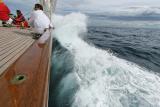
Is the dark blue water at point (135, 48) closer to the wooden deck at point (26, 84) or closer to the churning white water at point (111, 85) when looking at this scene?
the churning white water at point (111, 85)

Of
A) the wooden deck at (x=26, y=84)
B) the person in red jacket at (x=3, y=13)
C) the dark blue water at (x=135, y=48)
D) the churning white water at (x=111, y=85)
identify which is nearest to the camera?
the wooden deck at (x=26, y=84)

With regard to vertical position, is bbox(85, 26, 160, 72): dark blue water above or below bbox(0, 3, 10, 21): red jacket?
below

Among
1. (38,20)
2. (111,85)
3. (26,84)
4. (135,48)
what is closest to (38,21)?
(38,20)

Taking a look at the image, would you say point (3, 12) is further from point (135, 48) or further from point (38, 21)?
point (135, 48)

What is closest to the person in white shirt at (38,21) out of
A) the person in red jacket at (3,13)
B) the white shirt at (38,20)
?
the white shirt at (38,20)

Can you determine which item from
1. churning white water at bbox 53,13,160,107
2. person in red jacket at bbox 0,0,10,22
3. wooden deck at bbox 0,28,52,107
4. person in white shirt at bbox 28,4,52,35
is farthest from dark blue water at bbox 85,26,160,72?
wooden deck at bbox 0,28,52,107

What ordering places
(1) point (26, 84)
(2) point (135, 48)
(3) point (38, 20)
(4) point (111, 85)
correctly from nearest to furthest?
(1) point (26, 84), (4) point (111, 85), (3) point (38, 20), (2) point (135, 48)

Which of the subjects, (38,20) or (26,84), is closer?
(26,84)

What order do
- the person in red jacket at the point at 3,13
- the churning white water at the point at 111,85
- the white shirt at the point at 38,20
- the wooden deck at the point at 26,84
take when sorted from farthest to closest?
the person in red jacket at the point at 3,13, the white shirt at the point at 38,20, the churning white water at the point at 111,85, the wooden deck at the point at 26,84

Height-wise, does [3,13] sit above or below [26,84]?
below

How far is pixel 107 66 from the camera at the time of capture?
512 centimetres

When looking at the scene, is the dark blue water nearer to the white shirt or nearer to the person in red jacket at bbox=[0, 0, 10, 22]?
the white shirt

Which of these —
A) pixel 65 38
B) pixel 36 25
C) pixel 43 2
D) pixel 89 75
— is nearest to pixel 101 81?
pixel 89 75

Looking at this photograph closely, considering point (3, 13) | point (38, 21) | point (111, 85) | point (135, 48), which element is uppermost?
point (38, 21)
